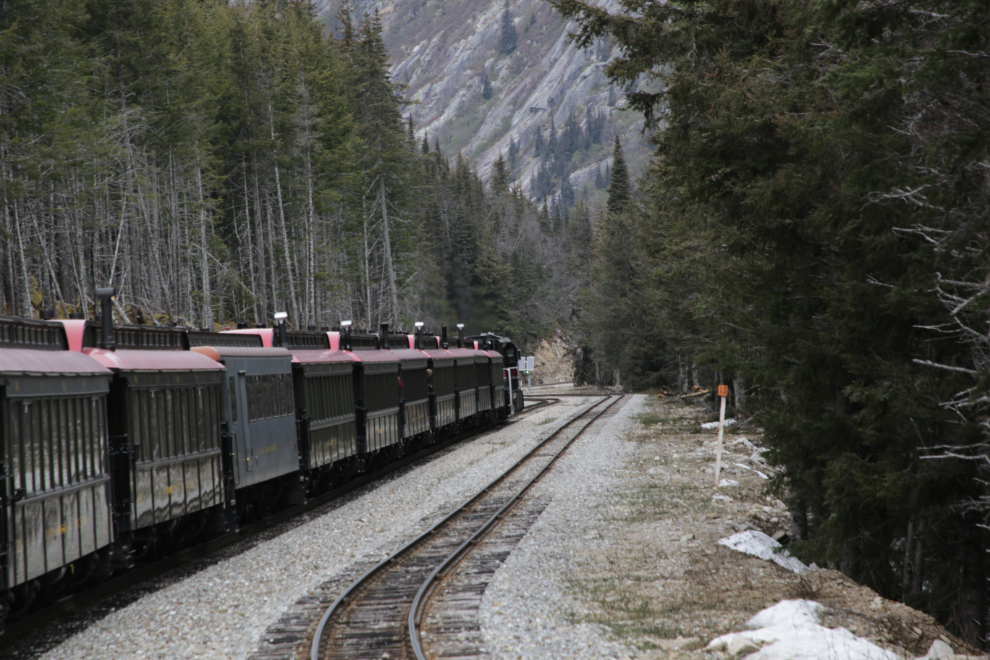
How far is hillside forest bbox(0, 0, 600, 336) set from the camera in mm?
21781

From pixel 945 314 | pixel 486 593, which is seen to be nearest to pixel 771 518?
pixel 486 593

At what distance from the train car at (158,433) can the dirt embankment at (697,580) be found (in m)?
5.26

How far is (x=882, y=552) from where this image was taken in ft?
34.1

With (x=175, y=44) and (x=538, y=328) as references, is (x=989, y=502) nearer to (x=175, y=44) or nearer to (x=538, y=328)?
(x=175, y=44)

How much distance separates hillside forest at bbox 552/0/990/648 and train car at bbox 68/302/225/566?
23.4 feet

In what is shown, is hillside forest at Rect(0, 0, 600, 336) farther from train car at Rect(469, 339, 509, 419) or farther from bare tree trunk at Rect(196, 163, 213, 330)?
train car at Rect(469, 339, 509, 419)

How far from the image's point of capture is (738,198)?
404 inches

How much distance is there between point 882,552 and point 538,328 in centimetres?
7243

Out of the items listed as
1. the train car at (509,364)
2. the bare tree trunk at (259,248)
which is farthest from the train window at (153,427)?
the bare tree trunk at (259,248)

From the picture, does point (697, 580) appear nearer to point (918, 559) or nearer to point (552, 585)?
point (552, 585)

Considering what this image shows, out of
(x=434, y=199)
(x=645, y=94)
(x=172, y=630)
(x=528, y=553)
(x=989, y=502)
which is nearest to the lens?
(x=989, y=502)

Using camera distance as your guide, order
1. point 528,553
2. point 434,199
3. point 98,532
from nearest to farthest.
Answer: point 98,532 < point 528,553 < point 434,199

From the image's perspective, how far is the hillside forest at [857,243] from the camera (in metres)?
6.59

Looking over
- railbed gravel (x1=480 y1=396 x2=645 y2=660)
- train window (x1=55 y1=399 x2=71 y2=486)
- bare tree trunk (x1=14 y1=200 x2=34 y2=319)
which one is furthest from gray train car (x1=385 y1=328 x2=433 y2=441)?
train window (x1=55 y1=399 x2=71 y2=486)
